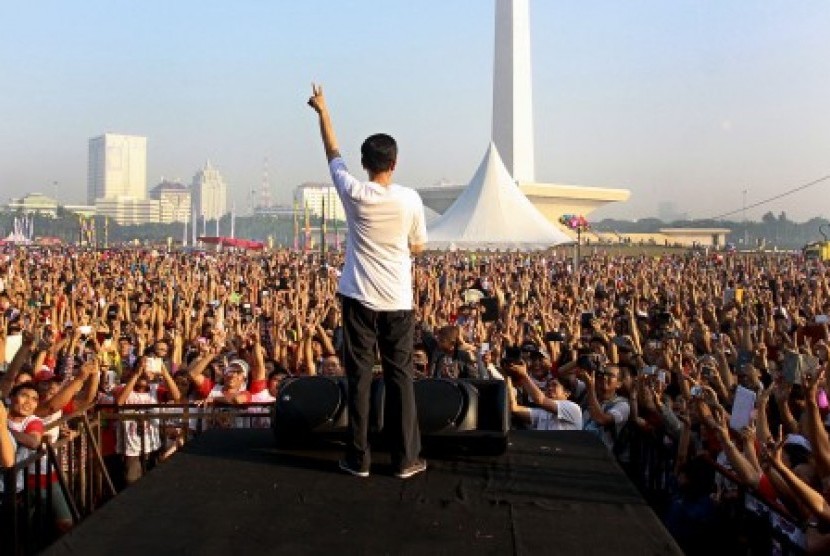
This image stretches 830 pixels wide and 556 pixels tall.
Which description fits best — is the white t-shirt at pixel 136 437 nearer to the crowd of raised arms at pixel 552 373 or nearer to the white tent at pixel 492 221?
the crowd of raised arms at pixel 552 373

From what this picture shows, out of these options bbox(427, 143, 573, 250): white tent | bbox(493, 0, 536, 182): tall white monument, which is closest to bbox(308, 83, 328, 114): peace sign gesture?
bbox(427, 143, 573, 250): white tent

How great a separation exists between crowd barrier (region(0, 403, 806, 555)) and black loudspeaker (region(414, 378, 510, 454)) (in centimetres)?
123

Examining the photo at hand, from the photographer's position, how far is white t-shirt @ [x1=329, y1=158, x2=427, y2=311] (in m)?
4.32

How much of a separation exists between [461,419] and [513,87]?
72515 mm

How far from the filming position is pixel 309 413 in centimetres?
476

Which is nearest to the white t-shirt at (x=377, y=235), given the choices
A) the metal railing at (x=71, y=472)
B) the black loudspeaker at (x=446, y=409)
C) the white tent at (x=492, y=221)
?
the black loudspeaker at (x=446, y=409)

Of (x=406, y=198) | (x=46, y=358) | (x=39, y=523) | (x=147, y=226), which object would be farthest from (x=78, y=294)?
(x=147, y=226)

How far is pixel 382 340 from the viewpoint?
444 centimetres

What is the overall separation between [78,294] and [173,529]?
14.5 m

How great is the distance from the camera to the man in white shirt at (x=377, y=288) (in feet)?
14.2

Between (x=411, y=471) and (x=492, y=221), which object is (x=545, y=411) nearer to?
(x=411, y=471)

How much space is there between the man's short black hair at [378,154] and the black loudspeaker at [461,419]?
3.93 ft

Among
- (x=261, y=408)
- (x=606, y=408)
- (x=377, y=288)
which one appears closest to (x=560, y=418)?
(x=606, y=408)

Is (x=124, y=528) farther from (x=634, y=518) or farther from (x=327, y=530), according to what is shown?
(x=634, y=518)
